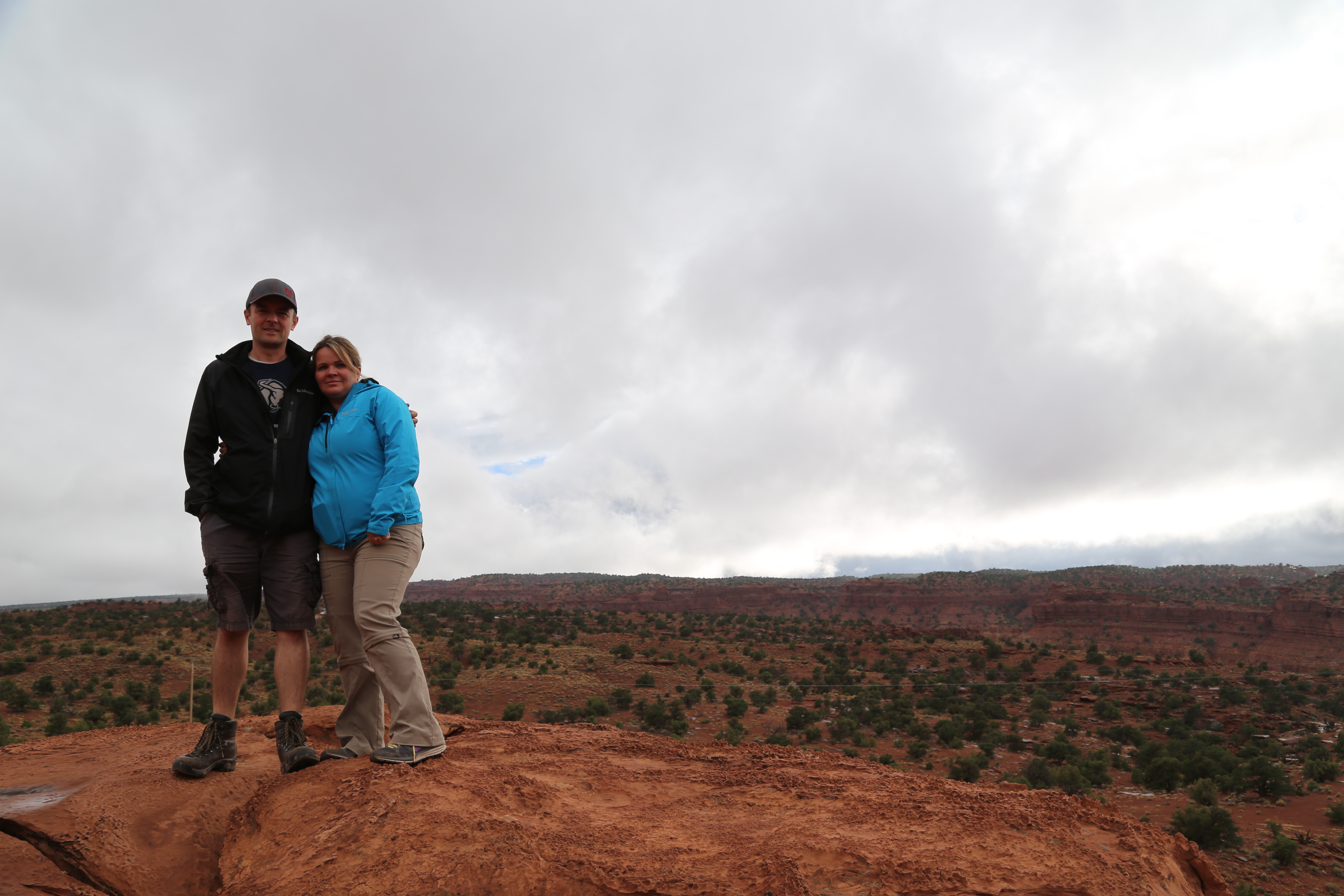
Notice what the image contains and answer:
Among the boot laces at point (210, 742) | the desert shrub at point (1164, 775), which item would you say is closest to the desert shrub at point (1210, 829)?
the desert shrub at point (1164, 775)

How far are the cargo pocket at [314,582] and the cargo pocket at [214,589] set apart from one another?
0.46 meters

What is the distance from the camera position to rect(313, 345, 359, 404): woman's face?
4.72m

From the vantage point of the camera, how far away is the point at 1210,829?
12.3 metres

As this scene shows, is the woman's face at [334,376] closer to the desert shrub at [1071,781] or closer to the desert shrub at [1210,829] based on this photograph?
the desert shrub at [1210,829]

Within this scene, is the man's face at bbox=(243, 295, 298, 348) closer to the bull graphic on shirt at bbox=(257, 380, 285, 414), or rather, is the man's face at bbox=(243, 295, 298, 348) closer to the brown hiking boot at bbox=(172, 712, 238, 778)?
the bull graphic on shirt at bbox=(257, 380, 285, 414)

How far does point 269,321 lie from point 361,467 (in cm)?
117

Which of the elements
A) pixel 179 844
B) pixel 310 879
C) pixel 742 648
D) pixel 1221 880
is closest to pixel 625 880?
pixel 310 879

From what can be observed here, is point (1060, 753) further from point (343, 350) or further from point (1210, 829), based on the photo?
point (343, 350)

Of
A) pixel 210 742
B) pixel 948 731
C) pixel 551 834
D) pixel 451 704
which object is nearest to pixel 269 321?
pixel 210 742

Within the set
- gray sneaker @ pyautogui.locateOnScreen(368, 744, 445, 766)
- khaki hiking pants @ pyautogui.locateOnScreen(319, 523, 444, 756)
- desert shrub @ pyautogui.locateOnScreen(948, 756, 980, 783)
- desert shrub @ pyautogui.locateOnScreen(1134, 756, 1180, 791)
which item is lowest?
desert shrub @ pyautogui.locateOnScreen(1134, 756, 1180, 791)

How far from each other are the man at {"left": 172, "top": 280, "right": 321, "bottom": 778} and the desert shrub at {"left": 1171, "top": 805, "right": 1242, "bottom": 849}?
47.8 feet

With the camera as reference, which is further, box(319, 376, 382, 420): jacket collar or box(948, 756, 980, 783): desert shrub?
box(948, 756, 980, 783): desert shrub

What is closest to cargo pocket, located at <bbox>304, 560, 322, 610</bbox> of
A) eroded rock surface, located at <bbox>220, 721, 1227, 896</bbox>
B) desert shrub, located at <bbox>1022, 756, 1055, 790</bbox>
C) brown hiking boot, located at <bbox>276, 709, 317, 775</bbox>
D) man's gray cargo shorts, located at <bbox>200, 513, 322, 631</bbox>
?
man's gray cargo shorts, located at <bbox>200, 513, 322, 631</bbox>

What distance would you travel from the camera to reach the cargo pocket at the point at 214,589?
14.2 feet
